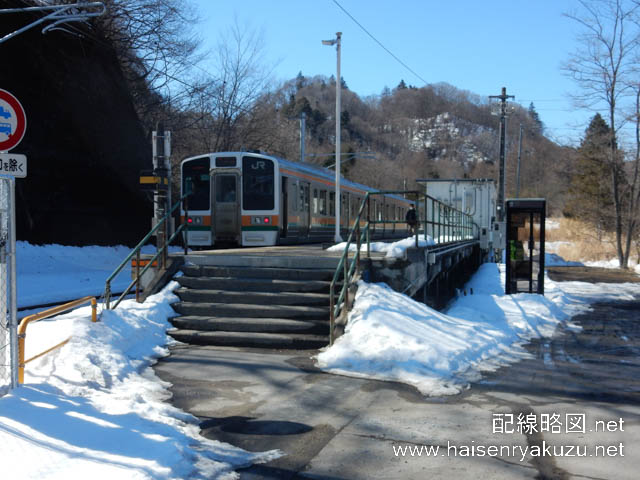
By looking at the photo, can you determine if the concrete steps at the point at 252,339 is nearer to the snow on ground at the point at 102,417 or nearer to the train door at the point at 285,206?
the snow on ground at the point at 102,417

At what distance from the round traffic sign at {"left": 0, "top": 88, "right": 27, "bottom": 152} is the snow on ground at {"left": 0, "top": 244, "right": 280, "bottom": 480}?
233cm

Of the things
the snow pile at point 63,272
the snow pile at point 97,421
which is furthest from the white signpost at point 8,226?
the snow pile at point 63,272

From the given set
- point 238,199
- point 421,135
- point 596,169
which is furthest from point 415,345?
point 421,135

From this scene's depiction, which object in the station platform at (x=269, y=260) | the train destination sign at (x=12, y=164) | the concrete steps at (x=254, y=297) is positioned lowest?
the concrete steps at (x=254, y=297)

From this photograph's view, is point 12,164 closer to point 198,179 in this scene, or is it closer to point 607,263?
point 198,179

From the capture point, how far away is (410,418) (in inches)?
230

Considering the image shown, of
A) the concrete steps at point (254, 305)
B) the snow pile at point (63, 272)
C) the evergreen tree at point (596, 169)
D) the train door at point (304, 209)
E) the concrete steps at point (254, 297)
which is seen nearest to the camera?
the concrete steps at point (254, 305)

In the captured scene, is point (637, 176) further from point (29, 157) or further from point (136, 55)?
point (29, 157)

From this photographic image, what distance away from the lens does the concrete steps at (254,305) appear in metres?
9.01

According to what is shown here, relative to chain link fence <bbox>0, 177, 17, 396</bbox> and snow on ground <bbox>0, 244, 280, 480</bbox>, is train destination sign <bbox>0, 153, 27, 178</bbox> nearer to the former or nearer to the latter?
Answer: chain link fence <bbox>0, 177, 17, 396</bbox>

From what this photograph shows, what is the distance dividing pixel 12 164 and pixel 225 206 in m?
12.1

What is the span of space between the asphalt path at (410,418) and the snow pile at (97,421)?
0.98 ft

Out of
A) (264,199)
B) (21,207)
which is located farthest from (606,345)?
(21,207)

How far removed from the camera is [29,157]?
24.0 meters
